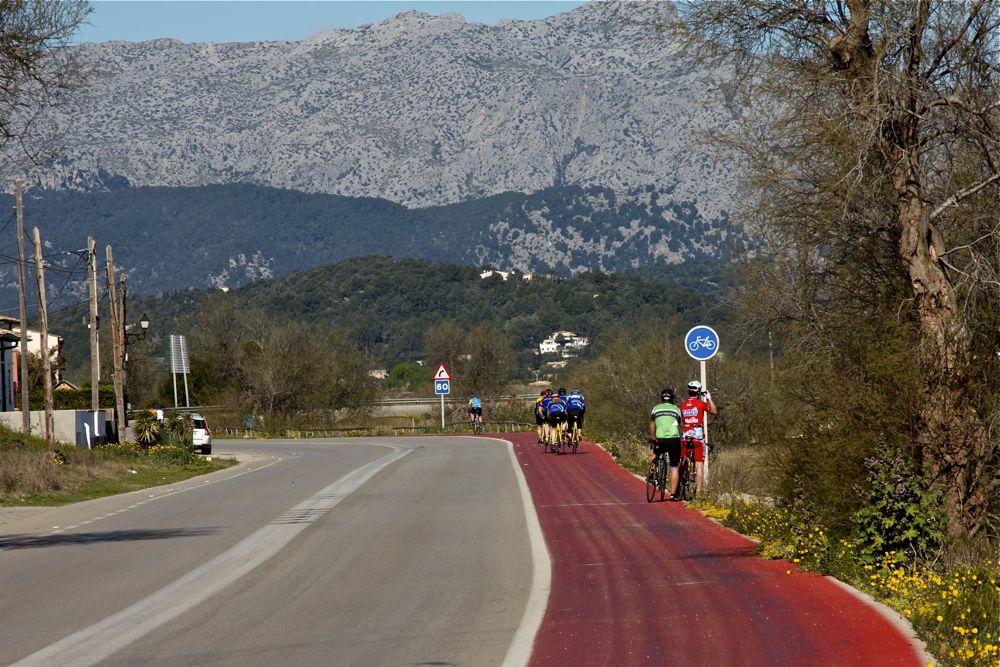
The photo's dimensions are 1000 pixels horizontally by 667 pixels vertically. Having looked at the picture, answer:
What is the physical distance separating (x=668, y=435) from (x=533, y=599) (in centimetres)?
997

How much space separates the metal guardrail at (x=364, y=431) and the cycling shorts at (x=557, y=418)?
27.5 m

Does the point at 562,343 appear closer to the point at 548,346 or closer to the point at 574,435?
the point at 548,346

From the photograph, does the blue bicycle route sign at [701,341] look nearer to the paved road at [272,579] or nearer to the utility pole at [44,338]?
the paved road at [272,579]

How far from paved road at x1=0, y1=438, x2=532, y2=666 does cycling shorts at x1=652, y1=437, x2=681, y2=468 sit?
7.81 ft

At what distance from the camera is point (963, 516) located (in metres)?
12.1

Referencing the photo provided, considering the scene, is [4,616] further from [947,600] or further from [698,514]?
[698,514]

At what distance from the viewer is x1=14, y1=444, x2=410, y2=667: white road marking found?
29.4 feet

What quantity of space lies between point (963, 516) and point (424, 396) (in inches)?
3824

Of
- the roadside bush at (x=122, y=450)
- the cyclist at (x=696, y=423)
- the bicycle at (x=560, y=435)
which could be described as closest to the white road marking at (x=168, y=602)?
the cyclist at (x=696, y=423)

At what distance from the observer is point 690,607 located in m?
10.3

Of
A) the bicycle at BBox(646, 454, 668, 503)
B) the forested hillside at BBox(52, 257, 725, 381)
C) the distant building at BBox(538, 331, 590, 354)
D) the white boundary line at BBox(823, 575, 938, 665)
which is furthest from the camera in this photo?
the forested hillside at BBox(52, 257, 725, 381)

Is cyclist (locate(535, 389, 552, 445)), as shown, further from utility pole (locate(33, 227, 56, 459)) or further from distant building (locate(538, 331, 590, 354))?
distant building (locate(538, 331, 590, 354))

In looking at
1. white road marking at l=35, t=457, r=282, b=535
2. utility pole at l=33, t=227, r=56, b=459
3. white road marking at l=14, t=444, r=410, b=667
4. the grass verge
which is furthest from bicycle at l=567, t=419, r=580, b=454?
white road marking at l=14, t=444, r=410, b=667

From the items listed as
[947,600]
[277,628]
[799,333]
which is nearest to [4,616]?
[277,628]
